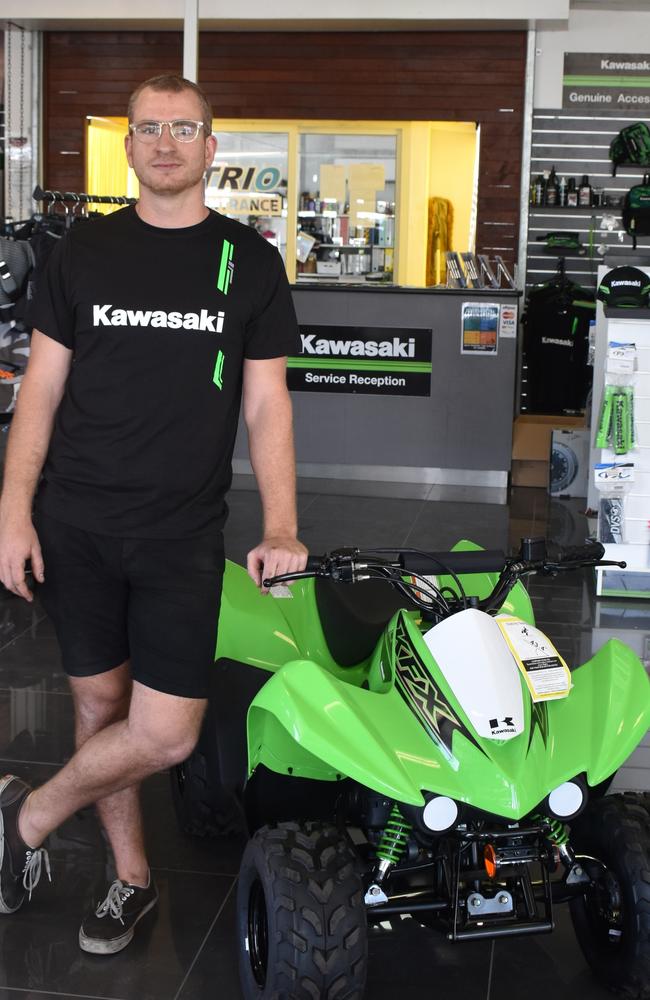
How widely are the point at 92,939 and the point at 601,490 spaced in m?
3.47

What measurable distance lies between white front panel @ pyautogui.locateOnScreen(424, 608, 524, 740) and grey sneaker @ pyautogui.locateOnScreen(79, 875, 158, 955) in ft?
2.92

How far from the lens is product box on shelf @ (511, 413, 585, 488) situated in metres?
8.46

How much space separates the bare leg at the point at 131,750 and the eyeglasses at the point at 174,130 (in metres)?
1.01

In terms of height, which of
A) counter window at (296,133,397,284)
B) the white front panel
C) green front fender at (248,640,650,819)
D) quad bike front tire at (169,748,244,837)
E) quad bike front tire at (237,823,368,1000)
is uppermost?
counter window at (296,133,397,284)

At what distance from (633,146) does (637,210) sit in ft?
1.65

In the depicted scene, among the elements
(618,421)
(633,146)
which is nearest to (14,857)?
(618,421)

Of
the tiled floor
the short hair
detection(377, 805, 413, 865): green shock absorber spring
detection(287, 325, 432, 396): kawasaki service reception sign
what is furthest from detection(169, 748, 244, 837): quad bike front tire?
detection(287, 325, 432, 396): kawasaki service reception sign

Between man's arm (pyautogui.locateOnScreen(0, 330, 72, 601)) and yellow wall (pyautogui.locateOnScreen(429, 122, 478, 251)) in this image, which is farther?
yellow wall (pyautogui.locateOnScreen(429, 122, 478, 251))

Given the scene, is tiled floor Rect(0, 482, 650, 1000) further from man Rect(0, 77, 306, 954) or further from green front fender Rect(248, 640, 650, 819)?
green front fender Rect(248, 640, 650, 819)

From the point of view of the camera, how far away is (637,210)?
9859 millimetres

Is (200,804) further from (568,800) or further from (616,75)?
(616,75)

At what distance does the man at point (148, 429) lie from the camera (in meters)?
2.26

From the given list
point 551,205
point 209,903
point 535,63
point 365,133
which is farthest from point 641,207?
point 209,903

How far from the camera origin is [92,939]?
8.18 ft
